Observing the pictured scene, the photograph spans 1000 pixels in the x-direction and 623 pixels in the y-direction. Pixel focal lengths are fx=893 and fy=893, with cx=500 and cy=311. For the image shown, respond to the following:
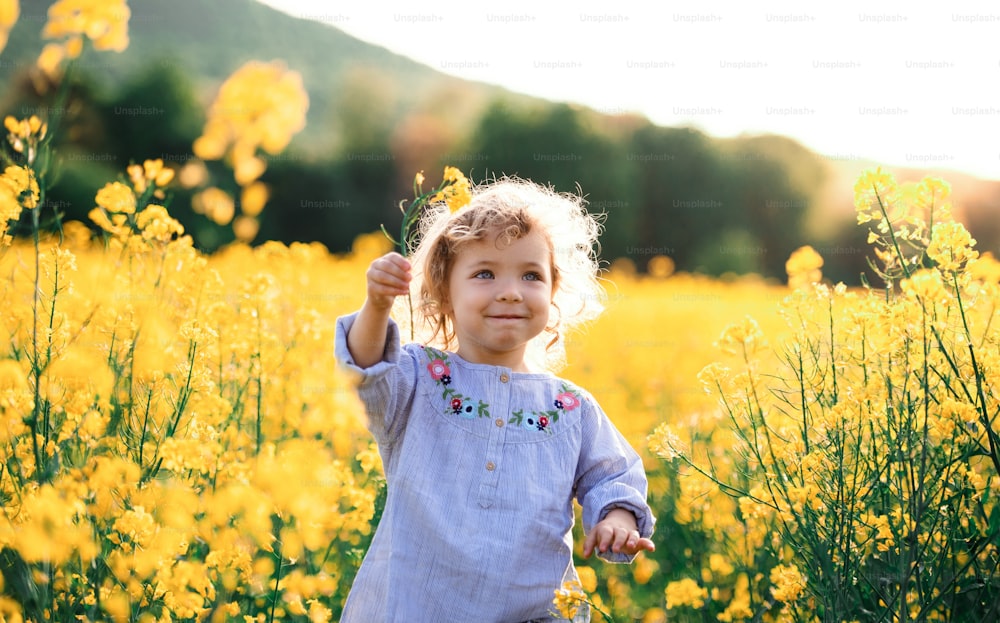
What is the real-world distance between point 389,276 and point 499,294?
38cm

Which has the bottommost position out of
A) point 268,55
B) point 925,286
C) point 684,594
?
point 684,594

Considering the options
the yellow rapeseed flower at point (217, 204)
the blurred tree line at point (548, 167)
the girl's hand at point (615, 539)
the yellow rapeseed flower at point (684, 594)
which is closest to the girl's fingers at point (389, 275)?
the yellow rapeseed flower at point (217, 204)

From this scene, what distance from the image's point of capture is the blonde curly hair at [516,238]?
232 centimetres

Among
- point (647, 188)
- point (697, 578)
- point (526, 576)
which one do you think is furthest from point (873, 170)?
point (647, 188)

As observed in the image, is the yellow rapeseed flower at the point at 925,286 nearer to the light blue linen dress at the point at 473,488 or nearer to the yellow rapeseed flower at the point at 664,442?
the yellow rapeseed flower at the point at 664,442

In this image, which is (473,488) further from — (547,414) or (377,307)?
(377,307)

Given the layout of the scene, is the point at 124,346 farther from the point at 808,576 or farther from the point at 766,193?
the point at 766,193

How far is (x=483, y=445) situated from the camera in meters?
2.17

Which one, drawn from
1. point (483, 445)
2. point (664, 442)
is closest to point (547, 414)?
point (483, 445)

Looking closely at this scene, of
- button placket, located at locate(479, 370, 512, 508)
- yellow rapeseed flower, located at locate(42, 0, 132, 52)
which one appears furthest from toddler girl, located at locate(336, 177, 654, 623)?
yellow rapeseed flower, located at locate(42, 0, 132, 52)

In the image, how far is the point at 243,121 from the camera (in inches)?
59.5

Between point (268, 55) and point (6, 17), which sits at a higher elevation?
point (268, 55)

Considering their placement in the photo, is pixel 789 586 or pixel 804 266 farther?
pixel 804 266

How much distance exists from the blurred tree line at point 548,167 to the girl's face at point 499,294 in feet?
42.3
